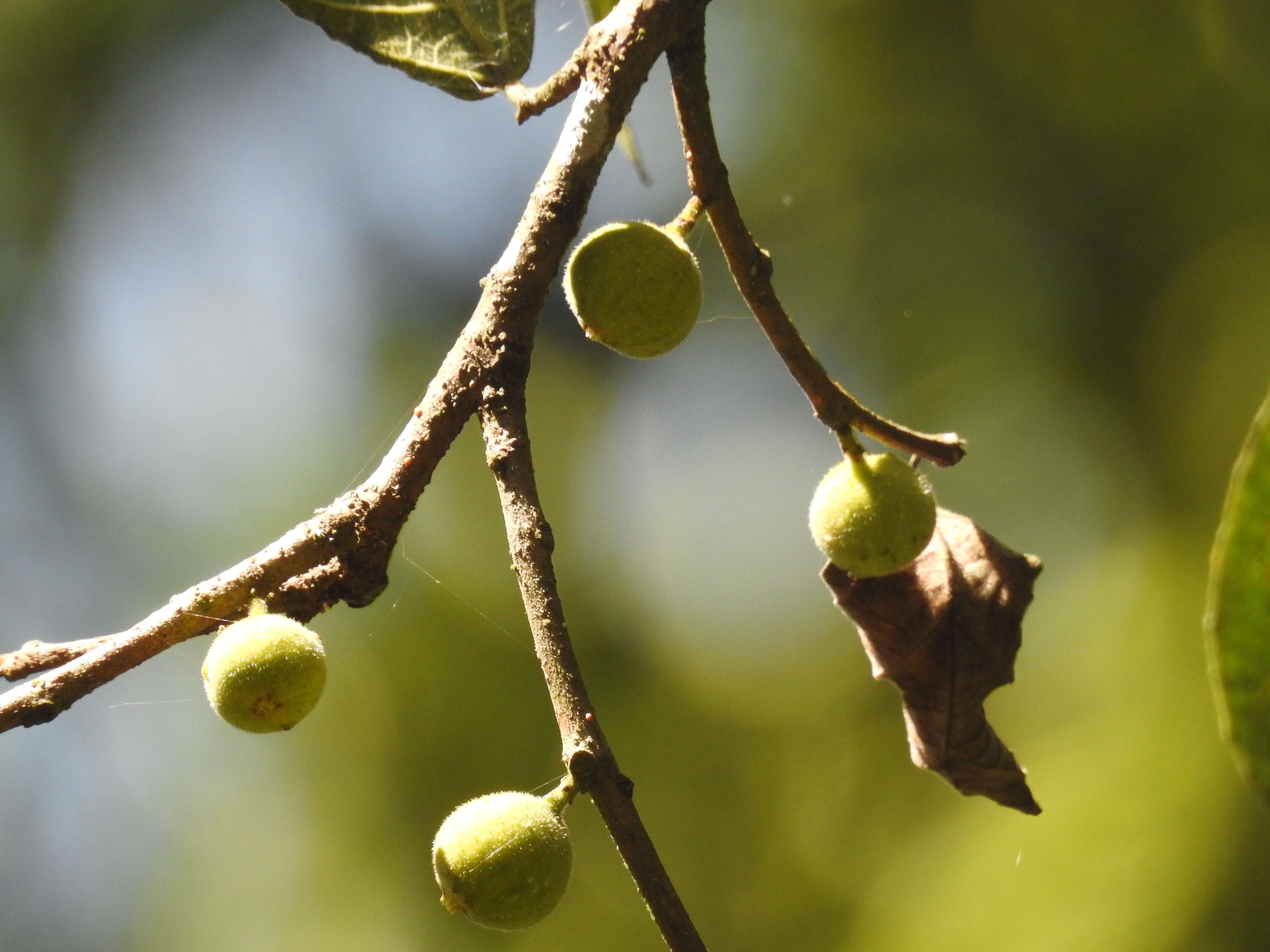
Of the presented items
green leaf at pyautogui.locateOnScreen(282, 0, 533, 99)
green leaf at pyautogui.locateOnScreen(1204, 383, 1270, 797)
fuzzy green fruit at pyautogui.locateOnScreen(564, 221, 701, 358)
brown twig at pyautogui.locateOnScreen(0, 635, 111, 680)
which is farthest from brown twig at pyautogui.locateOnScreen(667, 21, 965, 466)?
brown twig at pyautogui.locateOnScreen(0, 635, 111, 680)

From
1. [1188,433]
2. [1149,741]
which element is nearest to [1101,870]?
[1149,741]

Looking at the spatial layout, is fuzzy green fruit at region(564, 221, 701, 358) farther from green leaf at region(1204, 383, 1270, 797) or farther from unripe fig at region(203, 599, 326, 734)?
green leaf at region(1204, 383, 1270, 797)

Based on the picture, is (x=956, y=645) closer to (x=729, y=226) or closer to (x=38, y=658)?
(x=729, y=226)

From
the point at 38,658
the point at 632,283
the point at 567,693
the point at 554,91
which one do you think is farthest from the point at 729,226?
the point at 38,658

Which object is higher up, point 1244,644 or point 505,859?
point 505,859

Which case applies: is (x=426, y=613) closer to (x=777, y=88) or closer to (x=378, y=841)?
(x=378, y=841)

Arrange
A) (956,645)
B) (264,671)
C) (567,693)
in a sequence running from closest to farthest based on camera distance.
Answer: (567,693)
(264,671)
(956,645)

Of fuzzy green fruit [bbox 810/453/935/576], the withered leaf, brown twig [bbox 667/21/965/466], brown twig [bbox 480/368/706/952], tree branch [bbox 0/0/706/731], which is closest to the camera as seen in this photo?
brown twig [bbox 480/368/706/952]
